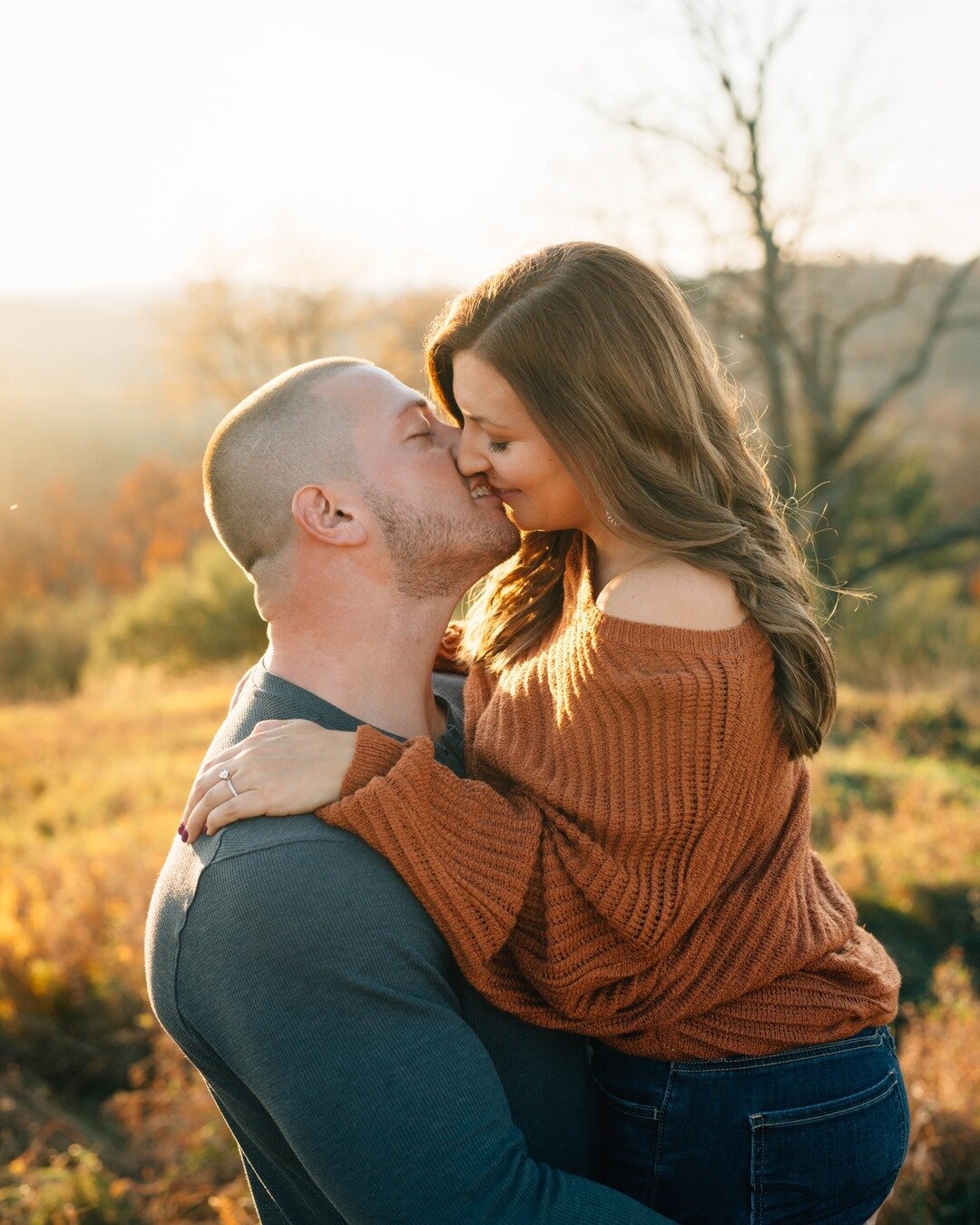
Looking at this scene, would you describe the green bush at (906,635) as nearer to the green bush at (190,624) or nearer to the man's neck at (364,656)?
the green bush at (190,624)

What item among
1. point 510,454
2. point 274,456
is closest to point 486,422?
point 510,454

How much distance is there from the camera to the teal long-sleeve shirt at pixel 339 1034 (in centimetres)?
148

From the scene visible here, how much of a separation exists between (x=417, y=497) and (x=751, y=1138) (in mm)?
1372

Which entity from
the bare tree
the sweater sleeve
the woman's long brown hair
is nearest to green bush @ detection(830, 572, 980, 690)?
the bare tree

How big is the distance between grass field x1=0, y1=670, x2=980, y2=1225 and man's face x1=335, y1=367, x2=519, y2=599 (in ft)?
6.23

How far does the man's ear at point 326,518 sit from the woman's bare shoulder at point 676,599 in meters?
0.52

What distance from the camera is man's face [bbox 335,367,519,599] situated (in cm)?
222

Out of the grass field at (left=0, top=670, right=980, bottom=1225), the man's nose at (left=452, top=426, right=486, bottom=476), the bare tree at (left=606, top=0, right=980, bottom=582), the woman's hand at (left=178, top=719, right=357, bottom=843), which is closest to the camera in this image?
the woman's hand at (left=178, top=719, right=357, bottom=843)

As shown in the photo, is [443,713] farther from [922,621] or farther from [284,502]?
[922,621]

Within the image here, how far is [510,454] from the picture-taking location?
2.27 metres

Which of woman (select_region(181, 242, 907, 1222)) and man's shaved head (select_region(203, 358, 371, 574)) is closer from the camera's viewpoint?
woman (select_region(181, 242, 907, 1222))

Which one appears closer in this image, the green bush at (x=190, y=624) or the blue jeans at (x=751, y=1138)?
the blue jeans at (x=751, y=1138)

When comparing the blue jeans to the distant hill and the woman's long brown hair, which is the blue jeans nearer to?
the woman's long brown hair

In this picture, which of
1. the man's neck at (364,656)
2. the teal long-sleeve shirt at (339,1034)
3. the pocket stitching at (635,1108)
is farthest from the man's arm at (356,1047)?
the man's neck at (364,656)
